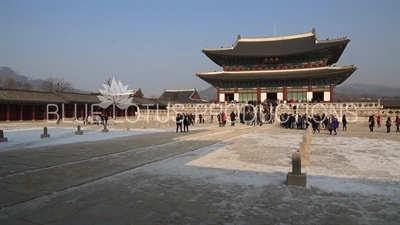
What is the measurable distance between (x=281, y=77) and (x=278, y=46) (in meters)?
10.8

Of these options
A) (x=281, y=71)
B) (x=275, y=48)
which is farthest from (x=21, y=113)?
(x=275, y=48)

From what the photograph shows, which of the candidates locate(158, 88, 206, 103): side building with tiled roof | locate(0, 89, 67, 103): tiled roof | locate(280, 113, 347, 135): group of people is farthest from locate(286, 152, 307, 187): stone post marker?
locate(158, 88, 206, 103): side building with tiled roof

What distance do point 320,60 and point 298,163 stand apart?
39.2 metres

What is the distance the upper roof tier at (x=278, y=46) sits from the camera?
40.9 metres

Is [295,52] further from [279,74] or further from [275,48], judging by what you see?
[275,48]

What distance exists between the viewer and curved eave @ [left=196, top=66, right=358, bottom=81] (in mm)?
37250

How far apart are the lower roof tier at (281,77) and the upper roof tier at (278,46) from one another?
9.68 ft

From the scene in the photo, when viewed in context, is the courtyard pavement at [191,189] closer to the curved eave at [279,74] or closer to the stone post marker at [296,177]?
the stone post marker at [296,177]

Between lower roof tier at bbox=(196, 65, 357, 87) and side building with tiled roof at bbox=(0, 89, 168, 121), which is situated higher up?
lower roof tier at bbox=(196, 65, 357, 87)

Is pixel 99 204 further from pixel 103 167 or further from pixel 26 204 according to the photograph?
pixel 103 167

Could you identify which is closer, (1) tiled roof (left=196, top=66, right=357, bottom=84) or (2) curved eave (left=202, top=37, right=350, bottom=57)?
(1) tiled roof (left=196, top=66, right=357, bottom=84)

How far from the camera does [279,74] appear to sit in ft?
137

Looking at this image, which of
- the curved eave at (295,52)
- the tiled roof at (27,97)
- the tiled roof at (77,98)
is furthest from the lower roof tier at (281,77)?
the tiled roof at (27,97)

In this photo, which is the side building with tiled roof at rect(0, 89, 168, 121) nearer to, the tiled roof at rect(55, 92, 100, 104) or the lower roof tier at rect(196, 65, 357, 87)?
the tiled roof at rect(55, 92, 100, 104)
